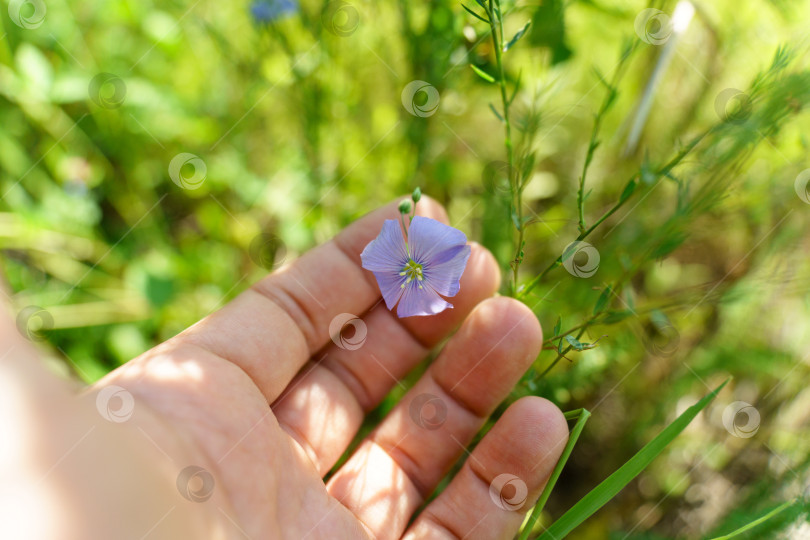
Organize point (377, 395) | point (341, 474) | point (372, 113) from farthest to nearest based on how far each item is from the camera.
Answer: point (372, 113) → point (377, 395) → point (341, 474)

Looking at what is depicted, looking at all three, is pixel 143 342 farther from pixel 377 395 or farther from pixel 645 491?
pixel 645 491

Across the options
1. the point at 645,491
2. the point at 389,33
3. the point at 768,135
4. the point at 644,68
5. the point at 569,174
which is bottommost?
the point at 645,491

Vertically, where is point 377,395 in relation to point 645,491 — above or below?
below

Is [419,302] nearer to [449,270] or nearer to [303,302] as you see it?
[449,270]

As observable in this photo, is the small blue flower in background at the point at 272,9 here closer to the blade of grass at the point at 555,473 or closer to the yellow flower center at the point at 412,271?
the yellow flower center at the point at 412,271

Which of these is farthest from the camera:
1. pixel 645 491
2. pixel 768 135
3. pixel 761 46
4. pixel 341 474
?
pixel 761 46

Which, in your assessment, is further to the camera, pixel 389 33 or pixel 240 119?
pixel 240 119

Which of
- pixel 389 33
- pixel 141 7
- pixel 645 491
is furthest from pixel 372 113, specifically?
pixel 645 491
